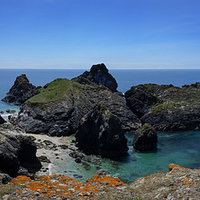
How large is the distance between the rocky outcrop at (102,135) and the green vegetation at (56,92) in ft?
106

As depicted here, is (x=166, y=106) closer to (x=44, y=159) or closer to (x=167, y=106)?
(x=167, y=106)

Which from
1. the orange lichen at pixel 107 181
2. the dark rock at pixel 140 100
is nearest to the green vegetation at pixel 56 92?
the dark rock at pixel 140 100

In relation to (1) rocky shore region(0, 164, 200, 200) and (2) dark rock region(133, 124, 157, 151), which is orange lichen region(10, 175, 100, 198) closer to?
(1) rocky shore region(0, 164, 200, 200)

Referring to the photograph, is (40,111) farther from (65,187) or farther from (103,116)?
(65,187)

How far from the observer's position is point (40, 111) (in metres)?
76.4

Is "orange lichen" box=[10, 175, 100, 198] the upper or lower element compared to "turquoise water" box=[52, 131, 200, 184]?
upper

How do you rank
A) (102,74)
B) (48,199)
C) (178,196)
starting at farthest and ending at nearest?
1. (102,74)
2. (48,199)
3. (178,196)

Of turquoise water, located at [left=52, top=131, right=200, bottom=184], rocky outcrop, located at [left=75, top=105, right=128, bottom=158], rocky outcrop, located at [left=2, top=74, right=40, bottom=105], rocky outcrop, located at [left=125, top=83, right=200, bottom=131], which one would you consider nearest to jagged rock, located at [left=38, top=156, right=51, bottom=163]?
turquoise water, located at [left=52, top=131, right=200, bottom=184]

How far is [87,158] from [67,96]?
44024 millimetres

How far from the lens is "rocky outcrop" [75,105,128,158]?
51.1m

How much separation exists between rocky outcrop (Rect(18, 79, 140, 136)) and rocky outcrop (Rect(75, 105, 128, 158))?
13.6m

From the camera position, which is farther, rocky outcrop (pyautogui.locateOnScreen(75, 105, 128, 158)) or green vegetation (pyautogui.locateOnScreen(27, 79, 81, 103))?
green vegetation (pyautogui.locateOnScreen(27, 79, 81, 103))

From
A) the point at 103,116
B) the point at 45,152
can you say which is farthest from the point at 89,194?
the point at 103,116

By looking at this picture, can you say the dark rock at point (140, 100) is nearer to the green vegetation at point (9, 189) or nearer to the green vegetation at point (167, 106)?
the green vegetation at point (167, 106)
